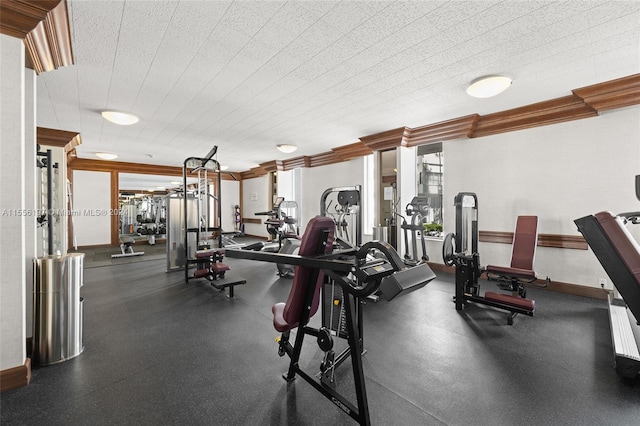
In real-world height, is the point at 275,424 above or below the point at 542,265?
below

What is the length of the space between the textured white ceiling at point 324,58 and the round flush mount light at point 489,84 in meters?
0.08

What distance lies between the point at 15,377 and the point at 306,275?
208 centimetres

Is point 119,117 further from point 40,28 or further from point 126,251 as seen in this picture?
point 126,251

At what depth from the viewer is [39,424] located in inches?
61.6

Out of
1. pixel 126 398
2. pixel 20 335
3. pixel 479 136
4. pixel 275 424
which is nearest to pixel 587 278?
pixel 479 136

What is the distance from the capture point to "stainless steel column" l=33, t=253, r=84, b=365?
2.19 metres

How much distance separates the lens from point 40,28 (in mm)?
2004

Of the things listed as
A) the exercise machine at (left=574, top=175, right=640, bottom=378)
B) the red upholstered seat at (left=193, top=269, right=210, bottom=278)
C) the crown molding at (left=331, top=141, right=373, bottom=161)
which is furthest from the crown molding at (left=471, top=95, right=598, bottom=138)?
the red upholstered seat at (left=193, top=269, right=210, bottom=278)

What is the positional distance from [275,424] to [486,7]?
3.09m

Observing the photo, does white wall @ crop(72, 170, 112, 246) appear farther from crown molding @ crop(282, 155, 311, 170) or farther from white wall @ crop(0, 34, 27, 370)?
white wall @ crop(0, 34, 27, 370)

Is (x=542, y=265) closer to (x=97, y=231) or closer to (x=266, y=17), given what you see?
(x=266, y=17)

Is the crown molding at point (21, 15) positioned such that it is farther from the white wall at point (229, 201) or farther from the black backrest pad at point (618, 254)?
the white wall at point (229, 201)

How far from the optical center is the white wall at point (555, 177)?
139 inches

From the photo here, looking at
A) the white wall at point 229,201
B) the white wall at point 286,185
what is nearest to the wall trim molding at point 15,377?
the white wall at point 286,185
